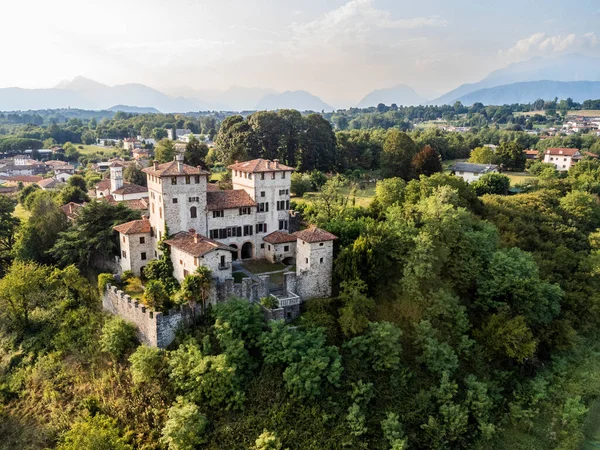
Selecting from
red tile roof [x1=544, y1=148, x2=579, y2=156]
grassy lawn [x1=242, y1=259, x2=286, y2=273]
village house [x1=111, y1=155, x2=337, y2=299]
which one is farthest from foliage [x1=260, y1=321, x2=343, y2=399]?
red tile roof [x1=544, y1=148, x2=579, y2=156]

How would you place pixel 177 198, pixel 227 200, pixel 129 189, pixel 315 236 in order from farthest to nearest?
pixel 129 189 → pixel 227 200 → pixel 177 198 → pixel 315 236

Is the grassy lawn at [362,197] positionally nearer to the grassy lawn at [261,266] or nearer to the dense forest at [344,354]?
the dense forest at [344,354]

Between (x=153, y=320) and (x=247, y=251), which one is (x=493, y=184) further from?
(x=153, y=320)

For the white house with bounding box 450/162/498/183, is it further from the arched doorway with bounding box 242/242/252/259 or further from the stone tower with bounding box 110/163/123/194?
the stone tower with bounding box 110/163/123/194

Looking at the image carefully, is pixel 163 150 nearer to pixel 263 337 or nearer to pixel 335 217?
pixel 335 217

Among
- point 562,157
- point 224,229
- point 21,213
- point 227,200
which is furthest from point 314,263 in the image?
point 562,157

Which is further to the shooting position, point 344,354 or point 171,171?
point 171,171
